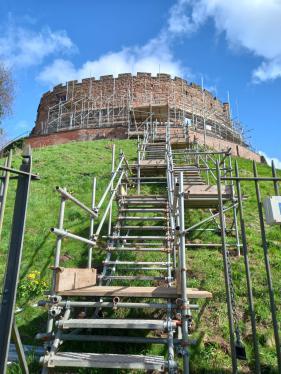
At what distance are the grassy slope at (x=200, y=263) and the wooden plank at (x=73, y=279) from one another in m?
0.90

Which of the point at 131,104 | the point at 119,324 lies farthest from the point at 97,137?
the point at 119,324

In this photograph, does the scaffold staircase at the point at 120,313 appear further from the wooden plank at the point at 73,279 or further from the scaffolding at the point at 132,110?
the scaffolding at the point at 132,110

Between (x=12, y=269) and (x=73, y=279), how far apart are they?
1.86 metres

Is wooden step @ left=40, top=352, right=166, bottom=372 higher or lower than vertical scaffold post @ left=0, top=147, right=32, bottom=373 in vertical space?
lower

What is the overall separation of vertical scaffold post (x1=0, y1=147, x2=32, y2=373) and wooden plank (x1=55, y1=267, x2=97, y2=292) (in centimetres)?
142

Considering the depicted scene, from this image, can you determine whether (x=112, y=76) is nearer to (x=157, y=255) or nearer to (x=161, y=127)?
(x=161, y=127)

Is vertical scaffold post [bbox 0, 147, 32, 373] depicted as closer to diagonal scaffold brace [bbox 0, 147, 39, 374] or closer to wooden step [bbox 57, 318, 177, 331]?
diagonal scaffold brace [bbox 0, 147, 39, 374]

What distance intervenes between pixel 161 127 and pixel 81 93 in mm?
11015

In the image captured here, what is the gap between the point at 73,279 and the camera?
4.59 metres

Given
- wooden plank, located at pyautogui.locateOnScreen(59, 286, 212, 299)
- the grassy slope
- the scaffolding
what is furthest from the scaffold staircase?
the scaffolding

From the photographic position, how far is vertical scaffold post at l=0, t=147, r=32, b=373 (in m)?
2.74

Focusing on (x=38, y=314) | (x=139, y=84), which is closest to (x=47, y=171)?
(x=38, y=314)

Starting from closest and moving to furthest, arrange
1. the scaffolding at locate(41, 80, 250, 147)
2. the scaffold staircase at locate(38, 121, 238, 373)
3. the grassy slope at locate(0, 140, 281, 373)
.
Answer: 1. the scaffold staircase at locate(38, 121, 238, 373)
2. the grassy slope at locate(0, 140, 281, 373)
3. the scaffolding at locate(41, 80, 250, 147)

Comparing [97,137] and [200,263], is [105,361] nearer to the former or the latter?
[200,263]
